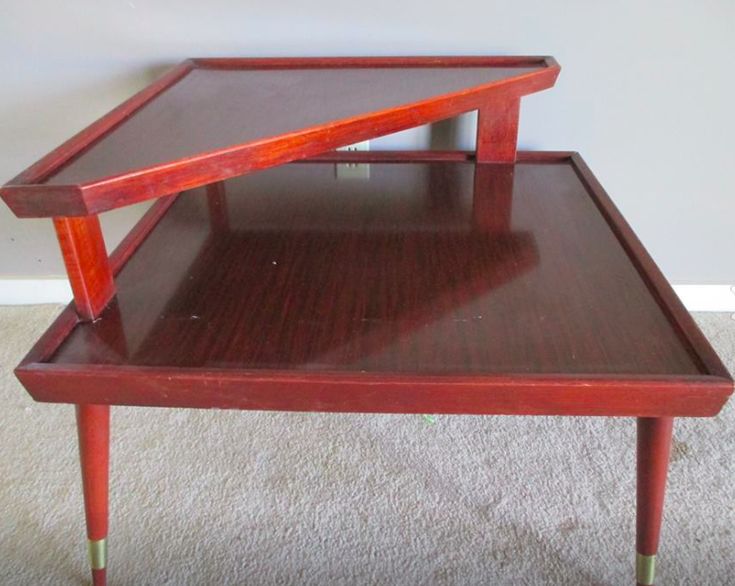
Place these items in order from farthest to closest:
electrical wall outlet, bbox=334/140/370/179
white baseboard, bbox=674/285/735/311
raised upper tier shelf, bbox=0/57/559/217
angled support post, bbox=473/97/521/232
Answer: white baseboard, bbox=674/285/735/311 → electrical wall outlet, bbox=334/140/370/179 → angled support post, bbox=473/97/521/232 → raised upper tier shelf, bbox=0/57/559/217

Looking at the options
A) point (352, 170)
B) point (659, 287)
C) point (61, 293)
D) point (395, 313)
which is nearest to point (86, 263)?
point (395, 313)

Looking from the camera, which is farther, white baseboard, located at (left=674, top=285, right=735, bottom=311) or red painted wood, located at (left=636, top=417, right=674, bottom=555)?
white baseboard, located at (left=674, top=285, right=735, bottom=311)

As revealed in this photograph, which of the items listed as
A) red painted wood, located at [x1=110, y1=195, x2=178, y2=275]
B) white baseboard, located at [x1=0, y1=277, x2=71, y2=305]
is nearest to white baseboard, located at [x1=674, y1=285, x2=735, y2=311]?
red painted wood, located at [x1=110, y1=195, x2=178, y2=275]

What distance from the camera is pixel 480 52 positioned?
3.16 feet

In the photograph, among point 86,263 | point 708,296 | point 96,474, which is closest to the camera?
point 86,263

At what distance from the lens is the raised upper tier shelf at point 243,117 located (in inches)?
21.5

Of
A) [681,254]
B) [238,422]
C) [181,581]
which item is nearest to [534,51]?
[681,254]

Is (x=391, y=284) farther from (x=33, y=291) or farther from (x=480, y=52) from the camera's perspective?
(x=33, y=291)

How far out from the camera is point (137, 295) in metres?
0.68

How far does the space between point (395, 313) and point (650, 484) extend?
1.02 ft

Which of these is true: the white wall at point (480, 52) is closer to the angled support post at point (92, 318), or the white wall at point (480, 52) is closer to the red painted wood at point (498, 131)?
the red painted wood at point (498, 131)

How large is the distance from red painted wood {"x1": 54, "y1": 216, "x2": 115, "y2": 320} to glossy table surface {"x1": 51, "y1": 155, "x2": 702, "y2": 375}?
0.06 feet

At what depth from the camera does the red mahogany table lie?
559 millimetres

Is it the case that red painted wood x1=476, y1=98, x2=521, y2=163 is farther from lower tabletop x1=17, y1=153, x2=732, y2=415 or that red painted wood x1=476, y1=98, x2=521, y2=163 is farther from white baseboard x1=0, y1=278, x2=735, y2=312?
white baseboard x1=0, y1=278, x2=735, y2=312
